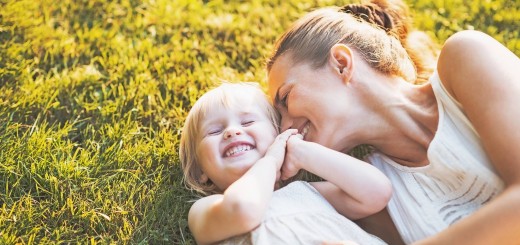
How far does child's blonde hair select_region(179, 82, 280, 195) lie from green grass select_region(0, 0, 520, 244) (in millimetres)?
88

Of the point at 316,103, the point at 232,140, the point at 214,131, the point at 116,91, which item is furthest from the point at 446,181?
the point at 116,91

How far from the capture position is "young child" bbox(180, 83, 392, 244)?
9.19 ft

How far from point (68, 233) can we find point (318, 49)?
1463 mm

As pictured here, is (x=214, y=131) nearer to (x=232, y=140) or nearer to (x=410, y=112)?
(x=232, y=140)

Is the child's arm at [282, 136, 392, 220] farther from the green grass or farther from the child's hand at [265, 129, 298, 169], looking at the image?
the green grass

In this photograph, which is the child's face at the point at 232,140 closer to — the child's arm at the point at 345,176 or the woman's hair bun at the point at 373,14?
the child's arm at the point at 345,176

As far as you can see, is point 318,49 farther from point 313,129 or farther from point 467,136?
point 467,136

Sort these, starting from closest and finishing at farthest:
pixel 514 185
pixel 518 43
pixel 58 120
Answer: pixel 514 185
pixel 58 120
pixel 518 43

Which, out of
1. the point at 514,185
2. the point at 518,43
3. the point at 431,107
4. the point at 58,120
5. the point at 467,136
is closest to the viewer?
the point at 514,185


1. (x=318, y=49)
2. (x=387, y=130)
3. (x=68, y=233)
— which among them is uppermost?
(x=318, y=49)

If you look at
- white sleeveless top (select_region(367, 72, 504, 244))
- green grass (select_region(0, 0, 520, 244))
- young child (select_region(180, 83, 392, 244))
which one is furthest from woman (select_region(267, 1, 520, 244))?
green grass (select_region(0, 0, 520, 244))

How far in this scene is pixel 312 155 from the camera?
9.93ft

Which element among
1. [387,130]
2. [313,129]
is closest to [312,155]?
[313,129]

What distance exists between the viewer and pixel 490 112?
2766 millimetres
